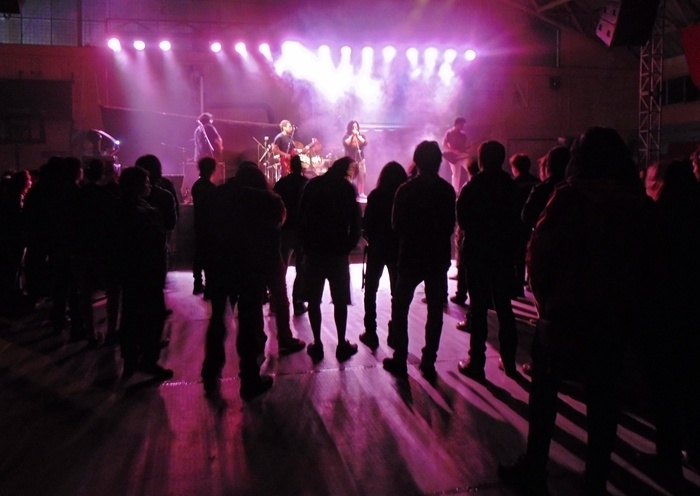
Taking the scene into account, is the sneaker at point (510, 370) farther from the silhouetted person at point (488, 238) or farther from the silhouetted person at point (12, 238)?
the silhouetted person at point (12, 238)

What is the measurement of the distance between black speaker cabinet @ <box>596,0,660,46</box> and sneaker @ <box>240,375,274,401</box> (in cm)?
819

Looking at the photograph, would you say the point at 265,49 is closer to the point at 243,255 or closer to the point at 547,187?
the point at 547,187

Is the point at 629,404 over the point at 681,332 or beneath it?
beneath

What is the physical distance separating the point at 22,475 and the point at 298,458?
1.33 meters

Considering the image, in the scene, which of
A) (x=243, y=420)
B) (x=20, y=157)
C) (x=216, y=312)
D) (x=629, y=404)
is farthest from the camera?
(x=20, y=157)

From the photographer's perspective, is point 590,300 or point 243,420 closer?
point 590,300

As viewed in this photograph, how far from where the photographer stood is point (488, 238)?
4039 mm

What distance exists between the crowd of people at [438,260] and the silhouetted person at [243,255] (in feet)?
0.04

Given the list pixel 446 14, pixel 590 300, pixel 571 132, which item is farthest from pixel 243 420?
pixel 571 132

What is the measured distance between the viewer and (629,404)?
3703 millimetres

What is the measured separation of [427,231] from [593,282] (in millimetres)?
1790

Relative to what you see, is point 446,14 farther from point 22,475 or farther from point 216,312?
point 22,475

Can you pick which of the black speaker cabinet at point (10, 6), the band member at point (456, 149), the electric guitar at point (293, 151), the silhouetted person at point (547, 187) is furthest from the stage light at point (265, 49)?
the silhouetted person at point (547, 187)

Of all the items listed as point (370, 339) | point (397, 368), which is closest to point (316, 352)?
point (370, 339)
